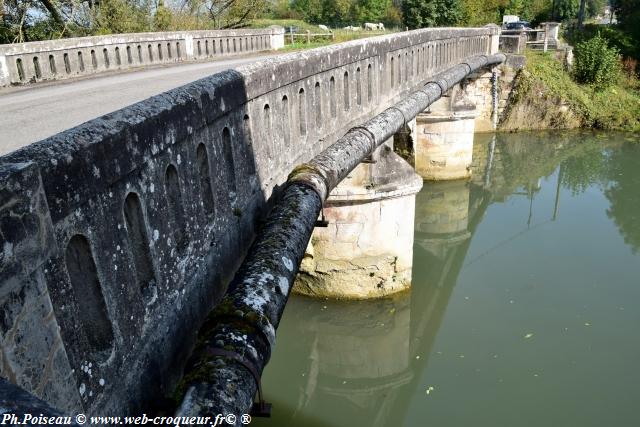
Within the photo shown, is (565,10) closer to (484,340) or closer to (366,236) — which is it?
(366,236)

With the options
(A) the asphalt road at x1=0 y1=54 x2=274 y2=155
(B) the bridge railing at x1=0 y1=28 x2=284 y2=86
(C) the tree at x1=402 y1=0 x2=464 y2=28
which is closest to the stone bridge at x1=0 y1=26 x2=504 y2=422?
(A) the asphalt road at x1=0 y1=54 x2=274 y2=155

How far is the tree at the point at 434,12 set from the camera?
35.8m

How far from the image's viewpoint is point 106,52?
12.3 metres

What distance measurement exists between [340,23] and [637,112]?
43287mm

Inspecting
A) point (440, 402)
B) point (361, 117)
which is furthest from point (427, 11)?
point (440, 402)

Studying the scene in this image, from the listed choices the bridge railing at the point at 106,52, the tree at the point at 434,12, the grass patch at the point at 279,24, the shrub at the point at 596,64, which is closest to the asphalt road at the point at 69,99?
the bridge railing at the point at 106,52

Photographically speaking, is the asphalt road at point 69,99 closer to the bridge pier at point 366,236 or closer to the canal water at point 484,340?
the bridge pier at point 366,236

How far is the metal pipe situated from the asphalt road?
2.56 metres

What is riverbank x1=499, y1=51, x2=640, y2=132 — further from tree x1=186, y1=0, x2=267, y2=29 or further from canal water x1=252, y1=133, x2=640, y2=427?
tree x1=186, y1=0, x2=267, y2=29

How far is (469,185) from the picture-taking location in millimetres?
17797

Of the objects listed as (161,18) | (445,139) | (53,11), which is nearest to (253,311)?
(445,139)

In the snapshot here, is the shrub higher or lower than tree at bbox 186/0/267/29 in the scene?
lower

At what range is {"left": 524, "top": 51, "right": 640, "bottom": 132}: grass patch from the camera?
24172mm

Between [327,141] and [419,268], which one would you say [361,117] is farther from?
[419,268]
